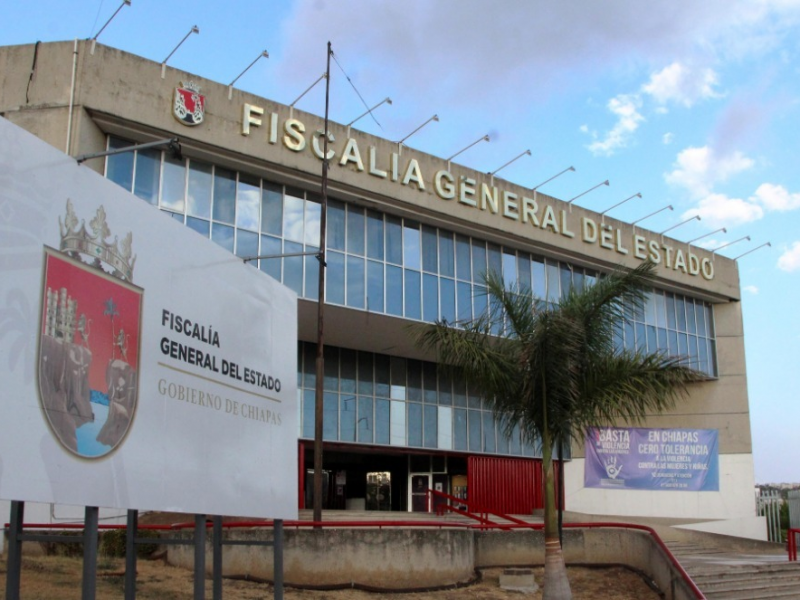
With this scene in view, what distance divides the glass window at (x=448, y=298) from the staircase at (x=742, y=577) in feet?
35.3

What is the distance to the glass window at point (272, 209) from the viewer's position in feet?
85.3

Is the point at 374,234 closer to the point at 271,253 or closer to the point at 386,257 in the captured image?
the point at 386,257

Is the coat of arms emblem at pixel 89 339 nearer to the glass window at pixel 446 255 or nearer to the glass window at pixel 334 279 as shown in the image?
the glass window at pixel 334 279

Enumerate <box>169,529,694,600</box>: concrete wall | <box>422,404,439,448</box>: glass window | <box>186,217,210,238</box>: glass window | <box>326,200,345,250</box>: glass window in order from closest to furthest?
<box>169,529,694,600</box>: concrete wall → <box>186,217,210,238</box>: glass window → <box>326,200,345,250</box>: glass window → <box>422,404,439,448</box>: glass window

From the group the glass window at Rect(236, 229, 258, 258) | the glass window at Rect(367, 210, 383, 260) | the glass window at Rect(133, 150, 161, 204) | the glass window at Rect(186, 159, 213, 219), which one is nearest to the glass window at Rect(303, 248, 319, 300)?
the glass window at Rect(236, 229, 258, 258)

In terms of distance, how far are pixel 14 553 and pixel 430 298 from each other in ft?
71.8

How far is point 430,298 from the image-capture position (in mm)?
29547

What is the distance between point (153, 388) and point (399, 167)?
2064 cm

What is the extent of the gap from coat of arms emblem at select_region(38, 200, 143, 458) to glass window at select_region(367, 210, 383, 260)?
19524 millimetres

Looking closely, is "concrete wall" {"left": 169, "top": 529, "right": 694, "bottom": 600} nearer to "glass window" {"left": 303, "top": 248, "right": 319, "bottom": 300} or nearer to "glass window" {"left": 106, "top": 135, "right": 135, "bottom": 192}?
"glass window" {"left": 303, "top": 248, "right": 319, "bottom": 300}

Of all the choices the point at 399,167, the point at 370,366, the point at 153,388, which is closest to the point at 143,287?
the point at 153,388

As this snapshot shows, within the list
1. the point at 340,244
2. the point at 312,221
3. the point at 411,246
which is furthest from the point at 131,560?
the point at 411,246

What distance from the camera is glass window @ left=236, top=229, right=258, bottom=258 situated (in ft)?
82.2

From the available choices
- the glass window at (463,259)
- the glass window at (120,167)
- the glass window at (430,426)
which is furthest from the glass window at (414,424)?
the glass window at (120,167)
